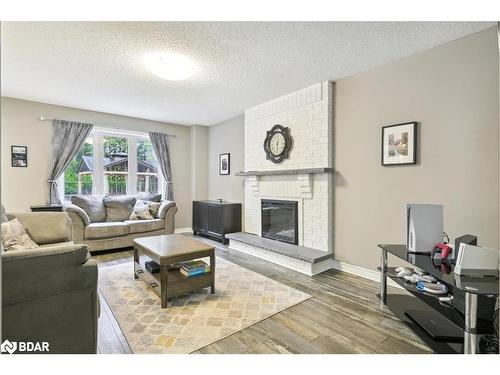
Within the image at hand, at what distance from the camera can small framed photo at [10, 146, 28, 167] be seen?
157 inches

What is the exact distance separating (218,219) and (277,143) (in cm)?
177

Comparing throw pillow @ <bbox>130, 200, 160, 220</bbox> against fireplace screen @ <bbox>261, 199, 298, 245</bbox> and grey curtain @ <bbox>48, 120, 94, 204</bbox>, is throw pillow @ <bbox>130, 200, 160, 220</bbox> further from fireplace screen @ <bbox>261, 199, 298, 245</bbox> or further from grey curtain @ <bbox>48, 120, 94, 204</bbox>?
fireplace screen @ <bbox>261, 199, 298, 245</bbox>

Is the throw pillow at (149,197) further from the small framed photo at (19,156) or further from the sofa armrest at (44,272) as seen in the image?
the sofa armrest at (44,272)

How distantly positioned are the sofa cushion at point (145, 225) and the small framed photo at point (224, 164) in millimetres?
1616

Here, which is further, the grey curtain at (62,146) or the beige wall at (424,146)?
the grey curtain at (62,146)

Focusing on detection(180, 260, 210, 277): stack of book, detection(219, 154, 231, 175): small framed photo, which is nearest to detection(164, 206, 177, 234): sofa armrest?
detection(219, 154, 231, 175): small framed photo

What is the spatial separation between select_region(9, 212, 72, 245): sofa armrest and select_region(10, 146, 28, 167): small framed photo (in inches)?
69.0

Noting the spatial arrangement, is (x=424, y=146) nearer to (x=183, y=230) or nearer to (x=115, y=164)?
(x=183, y=230)

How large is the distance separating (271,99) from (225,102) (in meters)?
0.75

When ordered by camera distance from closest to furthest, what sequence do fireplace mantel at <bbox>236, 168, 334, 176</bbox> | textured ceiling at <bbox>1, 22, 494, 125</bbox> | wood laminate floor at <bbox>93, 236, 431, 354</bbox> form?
wood laminate floor at <bbox>93, 236, 431, 354</bbox>
textured ceiling at <bbox>1, 22, 494, 125</bbox>
fireplace mantel at <bbox>236, 168, 334, 176</bbox>

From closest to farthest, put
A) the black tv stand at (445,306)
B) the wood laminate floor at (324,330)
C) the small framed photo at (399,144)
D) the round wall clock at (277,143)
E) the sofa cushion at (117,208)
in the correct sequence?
the black tv stand at (445,306) < the wood laminate floor at (324,330) < the small framed photo at (399,144) < the round wall clock at (277,143) < the sofa cushion at (117,208)

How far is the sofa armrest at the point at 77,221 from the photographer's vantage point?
3730 millimetres

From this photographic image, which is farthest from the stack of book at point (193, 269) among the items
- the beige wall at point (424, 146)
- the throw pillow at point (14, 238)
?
the beige wall at point (424, 146)

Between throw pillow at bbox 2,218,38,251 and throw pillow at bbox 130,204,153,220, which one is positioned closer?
throw pillow at bbox 2,218,38,251
